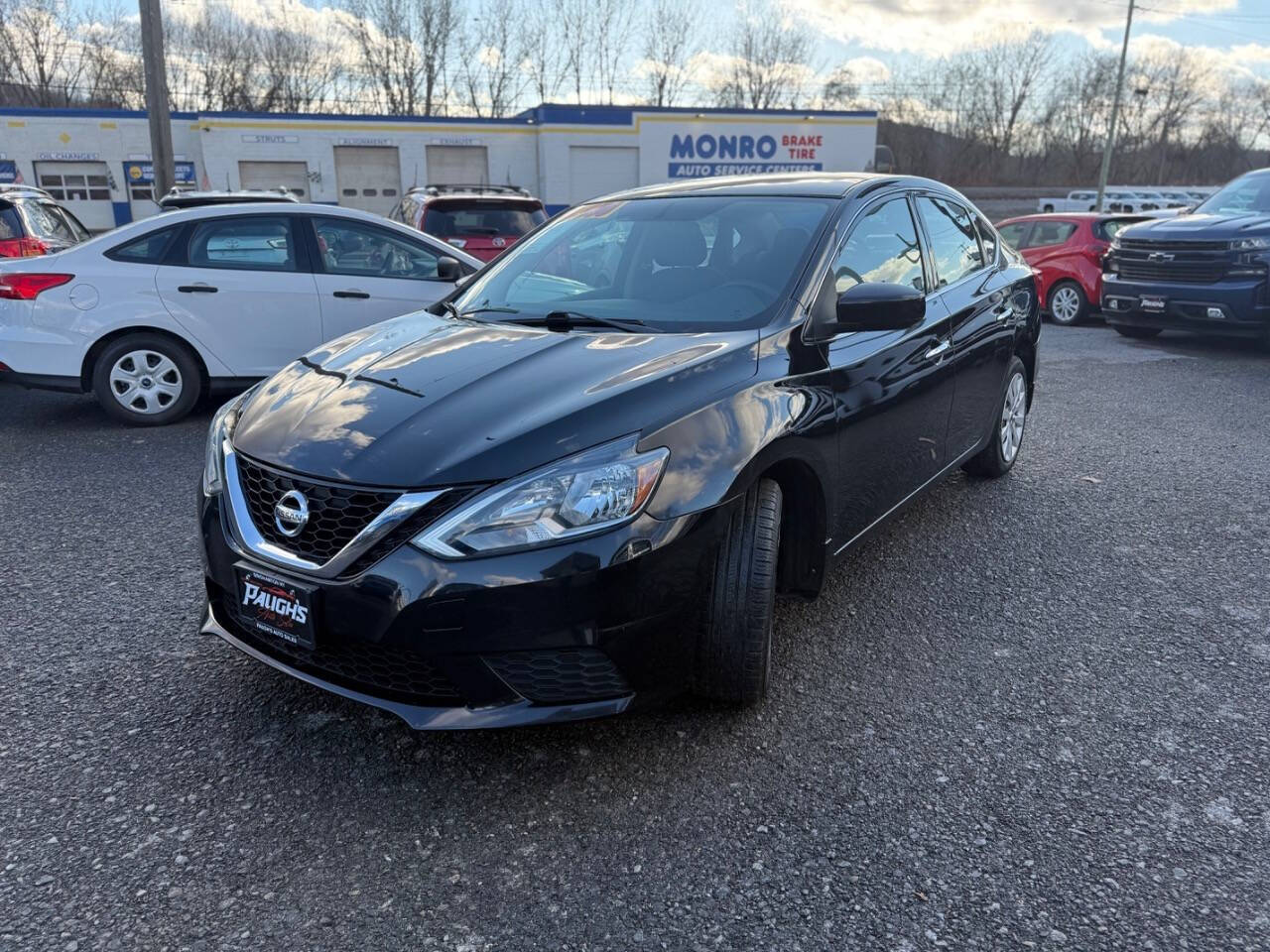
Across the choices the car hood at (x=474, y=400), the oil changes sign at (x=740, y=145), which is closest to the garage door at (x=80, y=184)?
the oil changes sign at (x=740, y=145)

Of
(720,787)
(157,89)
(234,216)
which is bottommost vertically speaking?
(720,787)

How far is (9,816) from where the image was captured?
2492mm

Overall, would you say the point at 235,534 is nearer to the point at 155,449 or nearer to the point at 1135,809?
the point at 1135,809

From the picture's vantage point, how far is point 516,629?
2.40m

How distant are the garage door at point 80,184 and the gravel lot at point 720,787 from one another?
35.0 m

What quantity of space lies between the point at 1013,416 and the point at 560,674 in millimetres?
3834

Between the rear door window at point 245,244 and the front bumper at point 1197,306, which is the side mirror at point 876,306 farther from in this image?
the front bumper at point 1197,306

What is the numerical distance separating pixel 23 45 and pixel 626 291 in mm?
63774

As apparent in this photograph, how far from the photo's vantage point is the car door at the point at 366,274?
699 centimetres

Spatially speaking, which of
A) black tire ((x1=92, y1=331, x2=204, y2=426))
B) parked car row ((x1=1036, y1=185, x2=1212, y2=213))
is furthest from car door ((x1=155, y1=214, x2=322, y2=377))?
parked car row ((x1=1036, y1=185, x2=1212, y2=213))

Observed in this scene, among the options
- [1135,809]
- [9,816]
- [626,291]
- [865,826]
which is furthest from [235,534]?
[1135,809]

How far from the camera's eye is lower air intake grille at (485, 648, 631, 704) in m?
2.45

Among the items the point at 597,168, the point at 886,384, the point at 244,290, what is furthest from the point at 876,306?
the point at 597,168

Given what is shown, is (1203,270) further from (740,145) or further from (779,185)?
(740,145)
